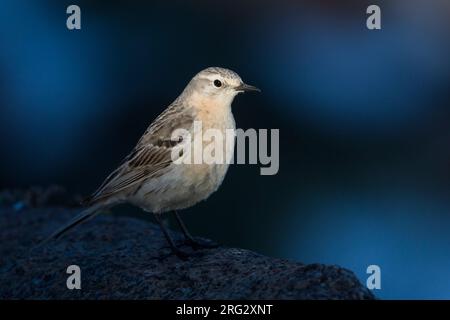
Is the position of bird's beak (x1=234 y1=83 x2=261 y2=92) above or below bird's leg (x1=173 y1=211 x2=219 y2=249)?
above

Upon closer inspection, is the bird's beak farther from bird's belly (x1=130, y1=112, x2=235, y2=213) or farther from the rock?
the rock

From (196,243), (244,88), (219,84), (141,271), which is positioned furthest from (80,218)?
(244,88)

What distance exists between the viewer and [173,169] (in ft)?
21.3

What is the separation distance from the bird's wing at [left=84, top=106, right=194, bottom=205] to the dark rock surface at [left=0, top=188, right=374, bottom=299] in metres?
0.55

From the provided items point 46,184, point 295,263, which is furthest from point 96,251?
point 46,184

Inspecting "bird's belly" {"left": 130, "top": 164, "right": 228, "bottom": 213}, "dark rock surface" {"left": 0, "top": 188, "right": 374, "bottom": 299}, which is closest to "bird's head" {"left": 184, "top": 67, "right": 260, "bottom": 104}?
"bird's belly" {"left": 130, "top": 164, "right": 228, "bottom": 213}

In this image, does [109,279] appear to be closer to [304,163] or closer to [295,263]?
[295,263]

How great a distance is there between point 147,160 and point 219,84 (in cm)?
97

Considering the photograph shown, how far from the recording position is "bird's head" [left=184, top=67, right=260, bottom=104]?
6953 millimetres

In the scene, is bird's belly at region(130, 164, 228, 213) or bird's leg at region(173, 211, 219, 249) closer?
bird's belly at region(130, 164, 228, 213)

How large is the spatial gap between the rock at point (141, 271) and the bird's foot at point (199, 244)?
5.7 inches

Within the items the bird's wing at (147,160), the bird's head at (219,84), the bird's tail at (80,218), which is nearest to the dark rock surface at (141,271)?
the bird's tail at (80,218)

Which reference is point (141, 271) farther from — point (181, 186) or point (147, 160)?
point (147, 160)

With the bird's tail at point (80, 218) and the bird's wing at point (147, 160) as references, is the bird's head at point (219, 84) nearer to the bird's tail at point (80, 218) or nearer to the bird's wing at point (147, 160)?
the bird's wing at point (147, 160)
